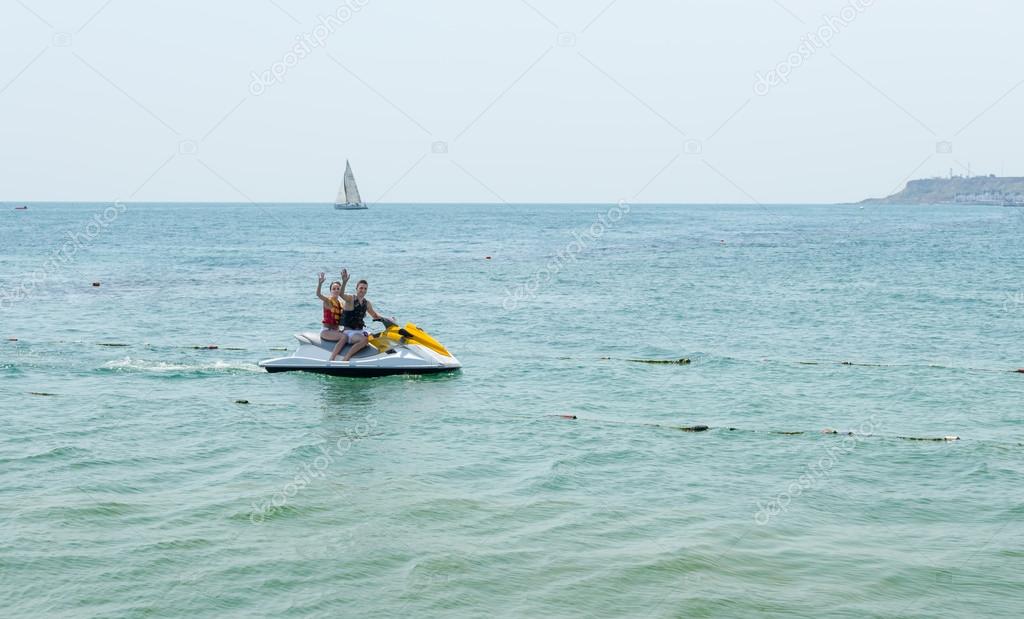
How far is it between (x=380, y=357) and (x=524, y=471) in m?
7.25

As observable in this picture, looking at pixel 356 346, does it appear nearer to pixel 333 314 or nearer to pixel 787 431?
pixel 333 314

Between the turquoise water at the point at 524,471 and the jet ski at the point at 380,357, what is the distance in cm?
33

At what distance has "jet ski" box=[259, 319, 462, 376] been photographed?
65.6ft

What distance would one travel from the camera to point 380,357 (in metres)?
20.0

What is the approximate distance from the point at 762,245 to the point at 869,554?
70554 mm

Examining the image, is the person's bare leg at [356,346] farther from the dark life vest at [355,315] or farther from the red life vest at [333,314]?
the red life vest at [333,314]

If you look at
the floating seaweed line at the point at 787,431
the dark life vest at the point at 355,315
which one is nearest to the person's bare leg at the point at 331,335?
the dark life vest at the point at 355,315

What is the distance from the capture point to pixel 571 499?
12227 millimetres

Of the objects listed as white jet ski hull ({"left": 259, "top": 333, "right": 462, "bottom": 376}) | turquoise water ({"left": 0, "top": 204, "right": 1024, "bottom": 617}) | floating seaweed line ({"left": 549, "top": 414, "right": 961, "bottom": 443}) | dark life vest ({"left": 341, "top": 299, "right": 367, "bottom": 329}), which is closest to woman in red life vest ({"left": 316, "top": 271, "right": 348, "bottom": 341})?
dark life vest ({"left": 341, "top": 299, "right": 367, "bottom": 329})

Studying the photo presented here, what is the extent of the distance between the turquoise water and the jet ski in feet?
1.07

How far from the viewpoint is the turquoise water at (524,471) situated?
31.4 ft

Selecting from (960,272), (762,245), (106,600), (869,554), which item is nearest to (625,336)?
(869,554)

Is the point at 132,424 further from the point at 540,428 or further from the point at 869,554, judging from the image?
the point at 869,554

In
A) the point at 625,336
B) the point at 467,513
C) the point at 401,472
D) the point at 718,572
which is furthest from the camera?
the point at 625,336
